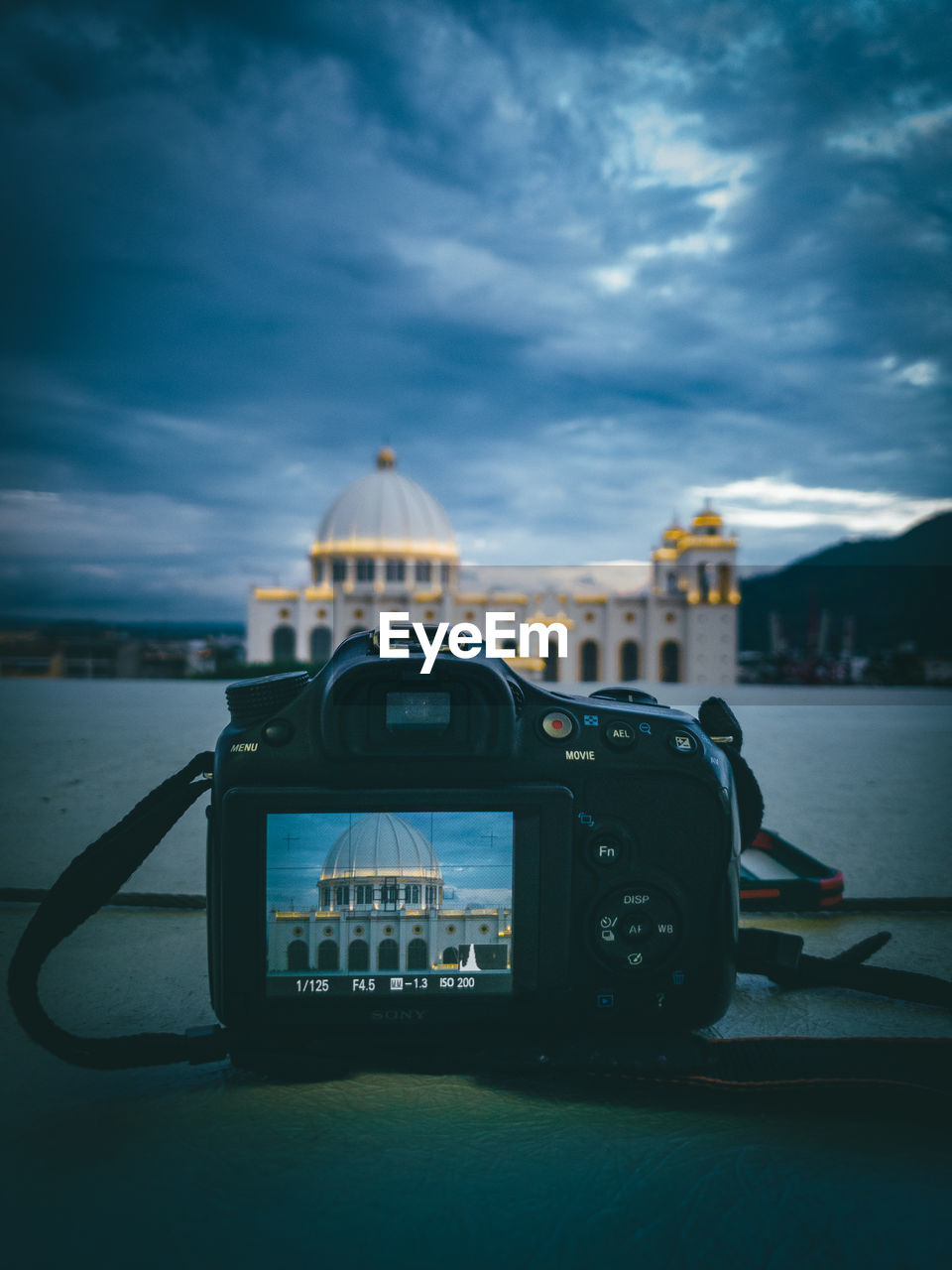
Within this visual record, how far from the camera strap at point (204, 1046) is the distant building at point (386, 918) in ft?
0.42

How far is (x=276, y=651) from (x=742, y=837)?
3585cm

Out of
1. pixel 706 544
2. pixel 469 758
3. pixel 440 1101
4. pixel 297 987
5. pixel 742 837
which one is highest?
pixel 706 544

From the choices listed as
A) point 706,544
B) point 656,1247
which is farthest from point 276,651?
point 656,1247

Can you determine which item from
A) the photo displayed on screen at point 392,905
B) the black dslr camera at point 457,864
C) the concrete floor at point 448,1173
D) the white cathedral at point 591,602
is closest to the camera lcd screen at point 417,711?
the black dslr camera at point 457,864

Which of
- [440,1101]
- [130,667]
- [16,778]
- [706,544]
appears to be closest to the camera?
[440,1101]

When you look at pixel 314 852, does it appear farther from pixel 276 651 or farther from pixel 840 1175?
pixel 276 651

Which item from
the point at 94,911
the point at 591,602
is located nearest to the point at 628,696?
the point at 94,911

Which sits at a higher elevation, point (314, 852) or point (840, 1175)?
point (314, 852)

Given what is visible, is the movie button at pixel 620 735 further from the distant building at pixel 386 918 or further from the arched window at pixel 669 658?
the arched window at pixel 669 658

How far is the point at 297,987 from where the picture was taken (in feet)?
3.07

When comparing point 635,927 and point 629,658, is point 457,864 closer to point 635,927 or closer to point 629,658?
point 635,927

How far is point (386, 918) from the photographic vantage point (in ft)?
3.16

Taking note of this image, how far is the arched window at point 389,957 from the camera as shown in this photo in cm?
95

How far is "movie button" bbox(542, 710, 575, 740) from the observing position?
3.14 feet
